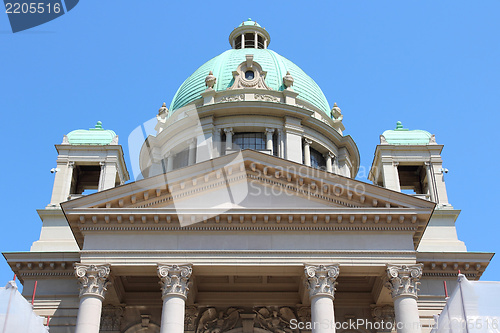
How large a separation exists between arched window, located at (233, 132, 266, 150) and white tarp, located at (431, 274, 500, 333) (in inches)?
782

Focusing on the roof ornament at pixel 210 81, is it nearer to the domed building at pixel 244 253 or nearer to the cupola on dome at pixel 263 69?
the cupola on dome at pixel 263 69

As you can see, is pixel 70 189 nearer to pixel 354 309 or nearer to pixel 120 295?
pixel 120 295

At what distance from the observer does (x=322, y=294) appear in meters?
21.8

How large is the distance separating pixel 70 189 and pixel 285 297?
511 inches

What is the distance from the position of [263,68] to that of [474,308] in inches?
1075

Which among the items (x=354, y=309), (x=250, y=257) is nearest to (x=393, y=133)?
(x=354, y=309)

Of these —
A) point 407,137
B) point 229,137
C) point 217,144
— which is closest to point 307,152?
point 229,137

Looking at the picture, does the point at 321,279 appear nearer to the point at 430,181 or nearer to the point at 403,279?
the point at 403,279

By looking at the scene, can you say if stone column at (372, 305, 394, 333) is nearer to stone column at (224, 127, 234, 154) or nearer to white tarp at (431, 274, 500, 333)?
white tarp at (431, 274, 500, 333)

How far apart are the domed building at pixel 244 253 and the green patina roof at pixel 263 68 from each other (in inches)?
524

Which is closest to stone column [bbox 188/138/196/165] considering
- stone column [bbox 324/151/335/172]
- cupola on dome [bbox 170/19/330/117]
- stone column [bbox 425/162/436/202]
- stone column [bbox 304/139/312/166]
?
cupola on dome [bbox 170/19/330/117]

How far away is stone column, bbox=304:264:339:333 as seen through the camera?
2128 centimetres

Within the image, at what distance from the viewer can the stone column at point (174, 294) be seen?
21.3m

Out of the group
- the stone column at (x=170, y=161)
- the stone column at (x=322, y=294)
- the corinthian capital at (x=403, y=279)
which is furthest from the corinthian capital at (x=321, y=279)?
the stone column at (x=170, y=161)
